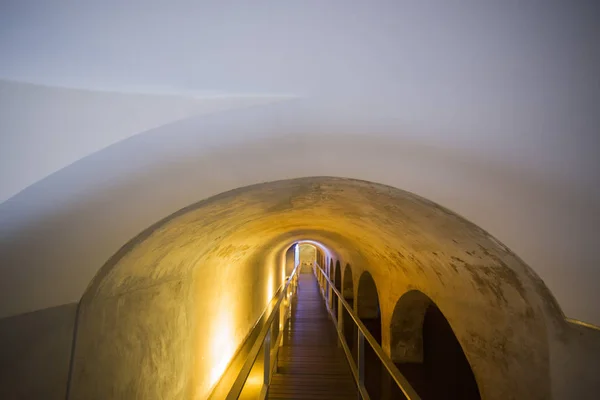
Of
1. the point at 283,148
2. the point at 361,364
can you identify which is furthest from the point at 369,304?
the point at 283,148

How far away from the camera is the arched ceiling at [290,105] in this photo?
1.24 metres

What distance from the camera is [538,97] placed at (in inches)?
54.4

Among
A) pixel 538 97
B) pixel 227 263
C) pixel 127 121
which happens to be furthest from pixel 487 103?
pixel 227 263

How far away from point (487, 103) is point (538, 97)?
0.66 ft

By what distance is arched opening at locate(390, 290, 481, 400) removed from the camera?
532 centimetres

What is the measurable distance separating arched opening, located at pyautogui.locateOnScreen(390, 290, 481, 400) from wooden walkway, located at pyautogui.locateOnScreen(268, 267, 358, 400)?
109 centimetres

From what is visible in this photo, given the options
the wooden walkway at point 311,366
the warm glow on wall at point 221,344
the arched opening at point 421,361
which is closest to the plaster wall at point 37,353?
the wooden walkway at point 311,366

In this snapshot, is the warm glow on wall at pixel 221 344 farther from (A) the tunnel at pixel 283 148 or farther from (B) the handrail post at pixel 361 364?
(B) the handrail post at pixel 361 364

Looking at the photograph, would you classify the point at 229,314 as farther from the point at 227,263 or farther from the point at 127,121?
the point at 127,121

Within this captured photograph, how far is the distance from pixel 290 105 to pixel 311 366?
5.21 m

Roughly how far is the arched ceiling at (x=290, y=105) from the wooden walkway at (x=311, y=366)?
3545mm

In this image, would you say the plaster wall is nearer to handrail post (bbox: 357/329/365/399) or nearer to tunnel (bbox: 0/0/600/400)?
tunnel (bbox: 0/0/600/400)

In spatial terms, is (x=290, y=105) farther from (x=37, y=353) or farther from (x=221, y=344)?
(x=221, y=344)

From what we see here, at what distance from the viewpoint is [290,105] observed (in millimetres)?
1471
